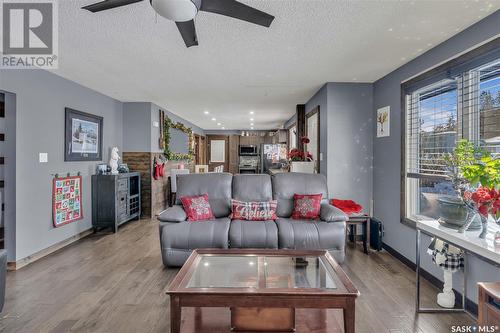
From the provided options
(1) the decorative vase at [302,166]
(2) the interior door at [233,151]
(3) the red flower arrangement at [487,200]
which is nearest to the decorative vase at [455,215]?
(3) the red flower arrangement at [487,200]

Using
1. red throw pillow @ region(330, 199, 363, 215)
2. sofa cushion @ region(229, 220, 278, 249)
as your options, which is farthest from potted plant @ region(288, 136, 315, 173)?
sofa cushion @ region(229, 220, 278, 249)

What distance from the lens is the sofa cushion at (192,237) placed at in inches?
118

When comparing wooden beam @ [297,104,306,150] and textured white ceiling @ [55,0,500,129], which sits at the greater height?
textured white ceiling @ [55,0,500,129]

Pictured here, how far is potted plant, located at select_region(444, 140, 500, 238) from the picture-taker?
5.59 feet

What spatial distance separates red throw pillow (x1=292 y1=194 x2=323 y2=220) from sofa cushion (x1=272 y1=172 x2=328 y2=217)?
12 cm

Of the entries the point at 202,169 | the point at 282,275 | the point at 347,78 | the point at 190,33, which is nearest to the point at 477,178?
the point at 282,275

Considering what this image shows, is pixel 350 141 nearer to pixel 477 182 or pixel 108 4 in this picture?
pixel 477 182

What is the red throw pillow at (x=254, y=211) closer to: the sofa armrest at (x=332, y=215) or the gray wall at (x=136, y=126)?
the sofa armrest at (x=332, y=215)

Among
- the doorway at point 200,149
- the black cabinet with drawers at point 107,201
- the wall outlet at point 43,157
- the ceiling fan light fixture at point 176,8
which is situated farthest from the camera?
the doorway at point 200,149

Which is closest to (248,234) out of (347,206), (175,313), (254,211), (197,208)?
(254,211)

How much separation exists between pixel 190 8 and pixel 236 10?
0.33 metres

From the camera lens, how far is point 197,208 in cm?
337

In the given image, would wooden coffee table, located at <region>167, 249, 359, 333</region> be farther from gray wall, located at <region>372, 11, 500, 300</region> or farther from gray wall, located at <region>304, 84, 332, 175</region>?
gray wall, located at <region>304, 84, 332, 175</region>

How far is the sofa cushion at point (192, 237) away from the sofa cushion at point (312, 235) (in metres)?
0.66
